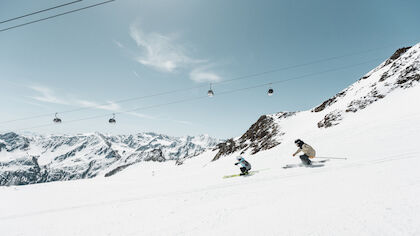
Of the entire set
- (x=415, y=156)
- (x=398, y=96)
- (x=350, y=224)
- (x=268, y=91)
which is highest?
(x=268, y=91)

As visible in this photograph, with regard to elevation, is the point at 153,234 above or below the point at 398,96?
below

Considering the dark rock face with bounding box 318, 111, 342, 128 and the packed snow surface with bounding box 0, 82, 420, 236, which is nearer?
the packed snow surface with bounding box 0, 82, 420, 236

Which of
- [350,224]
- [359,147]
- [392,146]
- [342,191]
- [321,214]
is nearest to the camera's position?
[350,224]

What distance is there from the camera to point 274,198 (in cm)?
724

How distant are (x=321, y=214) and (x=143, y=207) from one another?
728 cm

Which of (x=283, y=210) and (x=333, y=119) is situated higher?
(x=333, y=119)

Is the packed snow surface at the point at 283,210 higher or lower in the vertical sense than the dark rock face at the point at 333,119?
lower

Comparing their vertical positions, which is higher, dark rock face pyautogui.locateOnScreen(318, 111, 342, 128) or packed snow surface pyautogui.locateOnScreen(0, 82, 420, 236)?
dark rock face pyautogui.locateOnScreen(318, 111, 342, 128)

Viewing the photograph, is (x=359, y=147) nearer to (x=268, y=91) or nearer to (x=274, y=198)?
(x=274, y=198)

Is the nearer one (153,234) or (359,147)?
(153,234)

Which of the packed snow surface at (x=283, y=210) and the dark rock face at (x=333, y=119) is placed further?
the dark rock face at (x=333, y=119)

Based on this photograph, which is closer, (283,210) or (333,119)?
(283,210)

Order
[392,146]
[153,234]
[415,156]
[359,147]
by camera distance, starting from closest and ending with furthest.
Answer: [153,234], [415,156], [392,146], [359,147]

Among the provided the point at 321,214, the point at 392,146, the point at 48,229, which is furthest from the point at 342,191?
the point at 48,229
